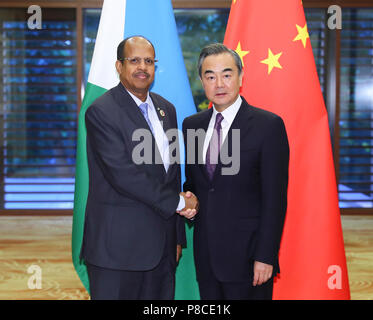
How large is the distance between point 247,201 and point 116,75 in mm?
980

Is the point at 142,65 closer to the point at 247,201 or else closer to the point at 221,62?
the point at 221,62

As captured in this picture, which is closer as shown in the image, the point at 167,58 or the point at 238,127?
the point at 238,127

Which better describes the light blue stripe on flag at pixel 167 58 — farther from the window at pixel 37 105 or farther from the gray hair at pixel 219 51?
the window at pixel 37 105

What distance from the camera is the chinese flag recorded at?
1984 millimetres

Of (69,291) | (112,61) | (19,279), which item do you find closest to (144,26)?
(112,61)

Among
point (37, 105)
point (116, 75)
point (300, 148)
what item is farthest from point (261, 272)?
point (37, 105)

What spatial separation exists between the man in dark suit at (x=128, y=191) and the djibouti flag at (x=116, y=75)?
495 mm

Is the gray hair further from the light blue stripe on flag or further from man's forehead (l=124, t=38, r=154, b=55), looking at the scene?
the light blue stripe on flag

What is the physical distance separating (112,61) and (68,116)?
392 cm

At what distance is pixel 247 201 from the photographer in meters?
1.57

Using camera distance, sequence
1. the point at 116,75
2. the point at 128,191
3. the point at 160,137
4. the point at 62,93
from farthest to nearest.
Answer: the point at 62,93, the point at 116,75, the point at 160,137, the point at 128,191

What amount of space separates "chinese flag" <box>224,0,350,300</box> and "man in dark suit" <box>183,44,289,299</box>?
1.45ft

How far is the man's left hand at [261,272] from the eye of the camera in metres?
1.54
